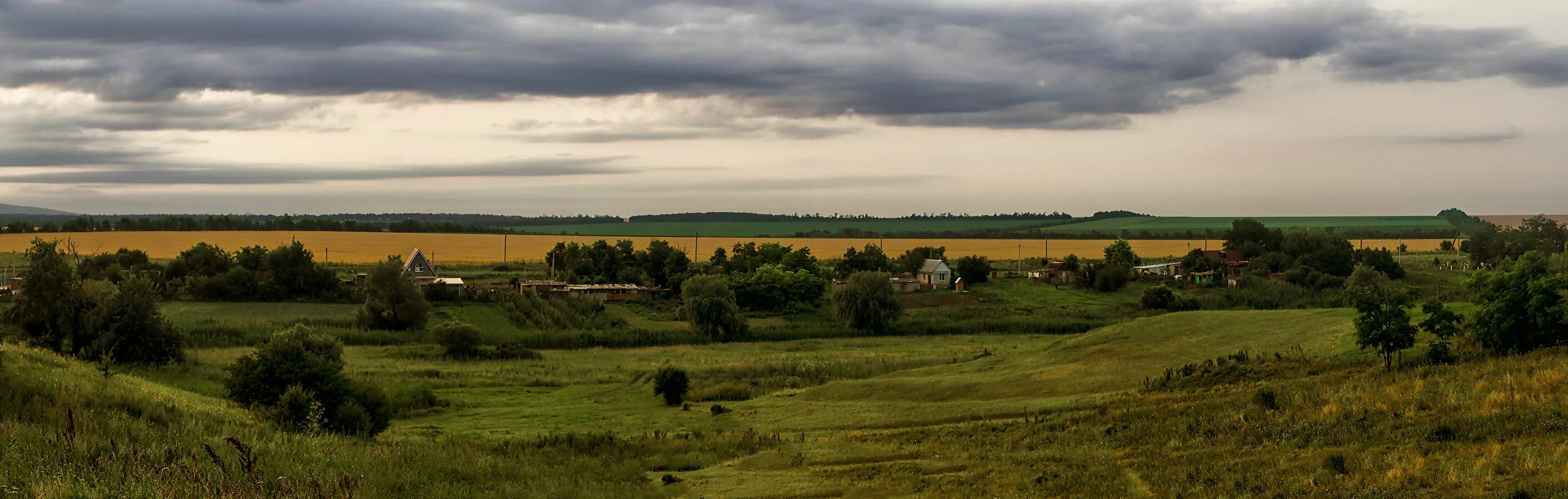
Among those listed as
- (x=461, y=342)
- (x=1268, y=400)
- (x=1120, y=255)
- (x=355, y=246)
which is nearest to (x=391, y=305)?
(x=461, y=342)

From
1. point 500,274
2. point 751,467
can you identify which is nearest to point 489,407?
point 751,467

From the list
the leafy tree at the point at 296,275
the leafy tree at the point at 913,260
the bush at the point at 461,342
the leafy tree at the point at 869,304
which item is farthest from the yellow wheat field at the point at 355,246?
the bush at the point at 461,342

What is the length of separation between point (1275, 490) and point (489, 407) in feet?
119

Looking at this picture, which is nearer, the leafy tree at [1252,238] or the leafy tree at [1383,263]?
the leafy tree at [1383,263]

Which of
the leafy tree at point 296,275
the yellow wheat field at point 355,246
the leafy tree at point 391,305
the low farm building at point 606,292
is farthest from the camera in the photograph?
the yellow wheat field at point 355,246

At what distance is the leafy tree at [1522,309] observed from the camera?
3144 centimetres

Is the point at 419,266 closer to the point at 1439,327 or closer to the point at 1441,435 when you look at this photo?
the point at 1439,327

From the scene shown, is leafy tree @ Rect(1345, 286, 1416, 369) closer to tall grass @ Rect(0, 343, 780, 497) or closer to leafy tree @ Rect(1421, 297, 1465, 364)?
leafy tree @ Rect(1421, 297, 1465, 364)

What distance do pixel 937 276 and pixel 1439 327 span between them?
85974 mm

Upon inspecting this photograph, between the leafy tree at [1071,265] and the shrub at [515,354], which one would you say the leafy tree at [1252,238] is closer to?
the leafy tree at [1071,265]

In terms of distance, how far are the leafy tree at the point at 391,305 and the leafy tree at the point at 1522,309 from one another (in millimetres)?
72530

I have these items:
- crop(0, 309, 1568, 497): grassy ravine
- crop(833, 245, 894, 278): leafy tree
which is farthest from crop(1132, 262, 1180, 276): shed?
crop(0, 309, 1568, 497): grassy ravine

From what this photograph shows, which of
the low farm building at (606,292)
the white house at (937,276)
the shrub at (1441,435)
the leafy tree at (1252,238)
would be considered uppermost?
the leafy tree at (1252,238)

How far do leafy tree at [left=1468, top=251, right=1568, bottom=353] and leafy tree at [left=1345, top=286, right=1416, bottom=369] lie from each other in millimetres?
1999
